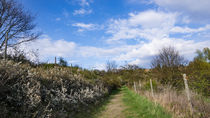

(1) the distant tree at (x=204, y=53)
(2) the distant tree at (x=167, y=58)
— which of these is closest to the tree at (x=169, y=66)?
(2) the distant tree at (x=167, y=58)

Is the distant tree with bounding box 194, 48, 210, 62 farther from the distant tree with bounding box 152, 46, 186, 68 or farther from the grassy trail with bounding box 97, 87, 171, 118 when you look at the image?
the grassy trail with bounding box 97, 87, 171, 118

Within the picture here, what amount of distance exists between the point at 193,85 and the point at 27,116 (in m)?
6.83

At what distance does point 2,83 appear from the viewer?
10.9 ft

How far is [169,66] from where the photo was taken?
1167 centimetres

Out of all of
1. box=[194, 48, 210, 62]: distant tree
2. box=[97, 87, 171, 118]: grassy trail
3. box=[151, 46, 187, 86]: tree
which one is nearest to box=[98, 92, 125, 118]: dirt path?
box=[97, 87, 171, 118]: grassy trail

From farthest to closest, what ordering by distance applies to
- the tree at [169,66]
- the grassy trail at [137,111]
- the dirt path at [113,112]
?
the tree at [169,66] < the dirt path at [113,112] < the grassy trail at [137,111]

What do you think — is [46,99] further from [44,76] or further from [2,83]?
[2,83]

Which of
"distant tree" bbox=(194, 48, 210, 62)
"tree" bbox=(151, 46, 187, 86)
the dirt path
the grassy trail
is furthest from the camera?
"distant tree" bbox=(194, 48, 210, 62)

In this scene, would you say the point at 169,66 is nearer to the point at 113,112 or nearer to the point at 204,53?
the point at 113,112

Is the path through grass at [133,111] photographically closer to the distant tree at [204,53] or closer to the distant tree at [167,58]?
the distant tree at [167,58]

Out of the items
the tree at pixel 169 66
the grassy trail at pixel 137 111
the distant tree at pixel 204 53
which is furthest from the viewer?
the distant tree at pixel 204 53

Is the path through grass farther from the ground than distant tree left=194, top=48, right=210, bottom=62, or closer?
closer

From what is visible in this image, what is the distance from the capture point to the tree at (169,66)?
384 inches

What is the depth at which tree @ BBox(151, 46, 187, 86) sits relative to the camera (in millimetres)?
9758
